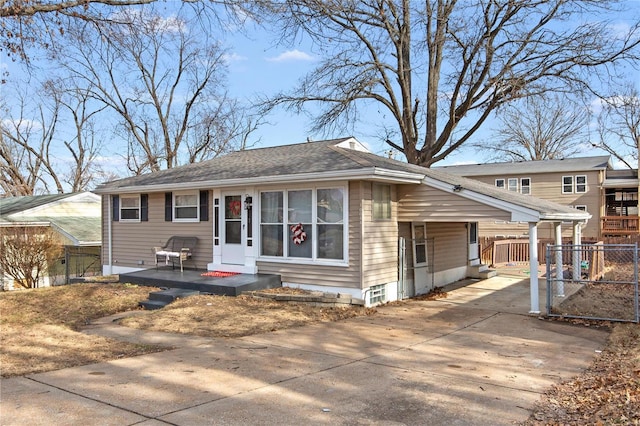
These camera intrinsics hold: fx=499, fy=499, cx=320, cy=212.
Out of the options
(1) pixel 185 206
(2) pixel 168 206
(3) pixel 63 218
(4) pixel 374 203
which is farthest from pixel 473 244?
(3) pixel 63 218

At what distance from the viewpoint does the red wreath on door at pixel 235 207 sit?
1250 cm

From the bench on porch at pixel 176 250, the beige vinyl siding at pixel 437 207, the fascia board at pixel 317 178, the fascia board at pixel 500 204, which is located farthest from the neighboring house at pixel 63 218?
the fascia board at pixel 500 204

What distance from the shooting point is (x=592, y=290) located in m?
13.3

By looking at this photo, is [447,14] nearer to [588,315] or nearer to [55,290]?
[588,315]

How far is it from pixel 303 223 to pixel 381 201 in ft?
5.99

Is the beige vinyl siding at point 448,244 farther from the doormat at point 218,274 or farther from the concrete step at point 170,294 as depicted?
the concrete step at point 170,294

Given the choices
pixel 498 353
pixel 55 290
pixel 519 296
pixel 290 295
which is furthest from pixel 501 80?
pixel 55 290

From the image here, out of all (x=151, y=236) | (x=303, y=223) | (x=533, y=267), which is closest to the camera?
(x=533, y=267)

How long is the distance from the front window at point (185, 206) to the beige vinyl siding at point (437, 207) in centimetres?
551

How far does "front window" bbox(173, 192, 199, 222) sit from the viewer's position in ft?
44.1

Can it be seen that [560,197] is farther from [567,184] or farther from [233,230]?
[233,230]

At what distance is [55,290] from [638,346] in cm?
1233

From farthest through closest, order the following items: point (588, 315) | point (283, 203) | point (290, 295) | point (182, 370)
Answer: point (283, 203)
point (290, 295)
point (588, 315)
point (182, 370)

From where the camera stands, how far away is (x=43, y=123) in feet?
Answer: 125
